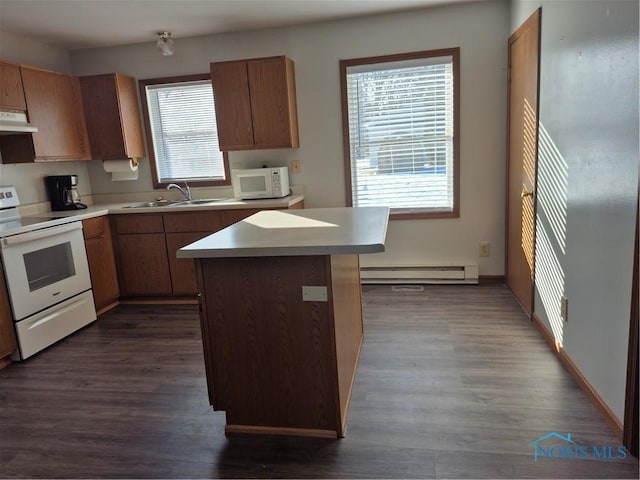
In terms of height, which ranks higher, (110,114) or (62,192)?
(110,114)

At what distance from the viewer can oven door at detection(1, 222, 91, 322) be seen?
2.86m

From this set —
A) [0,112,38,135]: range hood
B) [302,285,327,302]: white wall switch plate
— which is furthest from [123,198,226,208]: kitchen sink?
[302,285,327,302]: white wall switch plate

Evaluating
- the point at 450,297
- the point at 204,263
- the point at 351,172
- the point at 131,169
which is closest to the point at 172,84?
the point at 131,169

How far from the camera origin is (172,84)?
4203mm

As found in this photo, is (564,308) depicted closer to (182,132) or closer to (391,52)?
(391,52)

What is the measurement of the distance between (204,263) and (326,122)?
2507mm

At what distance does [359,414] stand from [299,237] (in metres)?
0.90

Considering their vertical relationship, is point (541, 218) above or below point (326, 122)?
below

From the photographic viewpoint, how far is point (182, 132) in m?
4.30

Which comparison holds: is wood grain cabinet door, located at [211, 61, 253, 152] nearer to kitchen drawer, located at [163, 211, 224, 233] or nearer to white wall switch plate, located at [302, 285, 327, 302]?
kitchen drawer, located at [163, 211, 224, 233]

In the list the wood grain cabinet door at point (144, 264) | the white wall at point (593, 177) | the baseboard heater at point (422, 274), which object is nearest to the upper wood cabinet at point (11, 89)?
the wood grain cabinet door at point (144, 264)

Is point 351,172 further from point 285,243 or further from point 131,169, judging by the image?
point 285,243

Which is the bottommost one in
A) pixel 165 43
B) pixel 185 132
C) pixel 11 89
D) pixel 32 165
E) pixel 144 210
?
pixel 144 210

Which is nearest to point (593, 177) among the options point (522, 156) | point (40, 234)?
point (522, 156)
